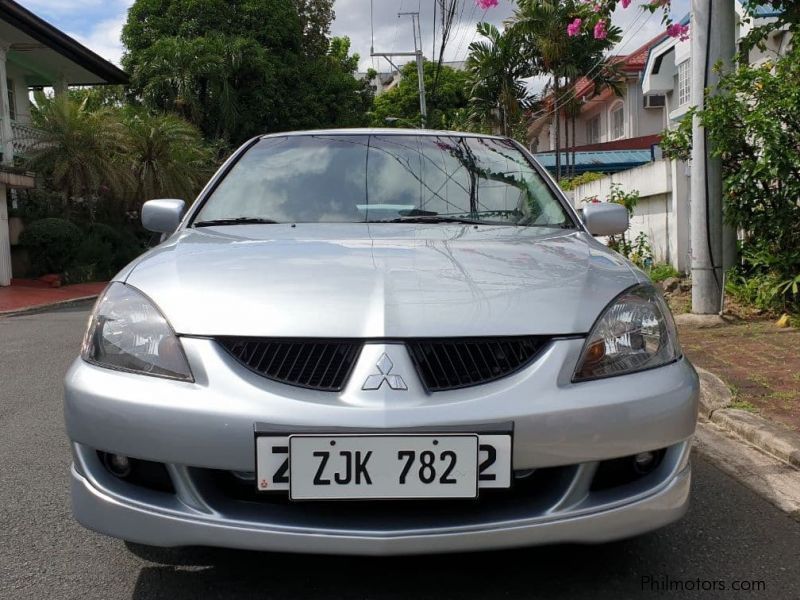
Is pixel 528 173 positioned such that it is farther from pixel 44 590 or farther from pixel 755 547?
pixel 44 590

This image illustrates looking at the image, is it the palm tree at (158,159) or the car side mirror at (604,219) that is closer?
the car side mirror at (604,219)

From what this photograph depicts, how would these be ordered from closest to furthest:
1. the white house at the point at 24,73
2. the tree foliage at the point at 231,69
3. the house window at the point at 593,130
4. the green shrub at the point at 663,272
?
the green shrub at the point at 663,272 → the white house at the point at 24,73 → the tree foliage at the point at 231,69 → the house window at the point at 593,130

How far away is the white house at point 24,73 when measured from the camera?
57.1 feet

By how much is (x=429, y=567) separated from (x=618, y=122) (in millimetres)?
32859

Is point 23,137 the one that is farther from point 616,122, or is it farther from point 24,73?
point 616,122

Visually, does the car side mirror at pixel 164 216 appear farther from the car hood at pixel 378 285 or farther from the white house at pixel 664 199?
the white house at pixel 664 199

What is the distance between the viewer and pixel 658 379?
7.40 feet

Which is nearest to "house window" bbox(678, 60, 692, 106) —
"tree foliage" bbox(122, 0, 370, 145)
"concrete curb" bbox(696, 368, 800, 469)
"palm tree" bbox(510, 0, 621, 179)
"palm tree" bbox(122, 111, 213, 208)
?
"palm tree" bbox(510, 0, 621, 179)

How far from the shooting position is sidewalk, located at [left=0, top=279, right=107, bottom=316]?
14.0 metres

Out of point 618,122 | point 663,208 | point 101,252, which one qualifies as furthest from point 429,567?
point 618,122

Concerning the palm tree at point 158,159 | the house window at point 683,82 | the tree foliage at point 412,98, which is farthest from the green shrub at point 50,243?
the tree foliage at point 412,98

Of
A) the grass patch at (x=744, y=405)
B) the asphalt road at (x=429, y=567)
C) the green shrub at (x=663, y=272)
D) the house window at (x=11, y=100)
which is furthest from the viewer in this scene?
the house window at (x=11, y=100)

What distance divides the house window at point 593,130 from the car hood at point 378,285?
116ft

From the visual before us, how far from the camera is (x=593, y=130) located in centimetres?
3731
